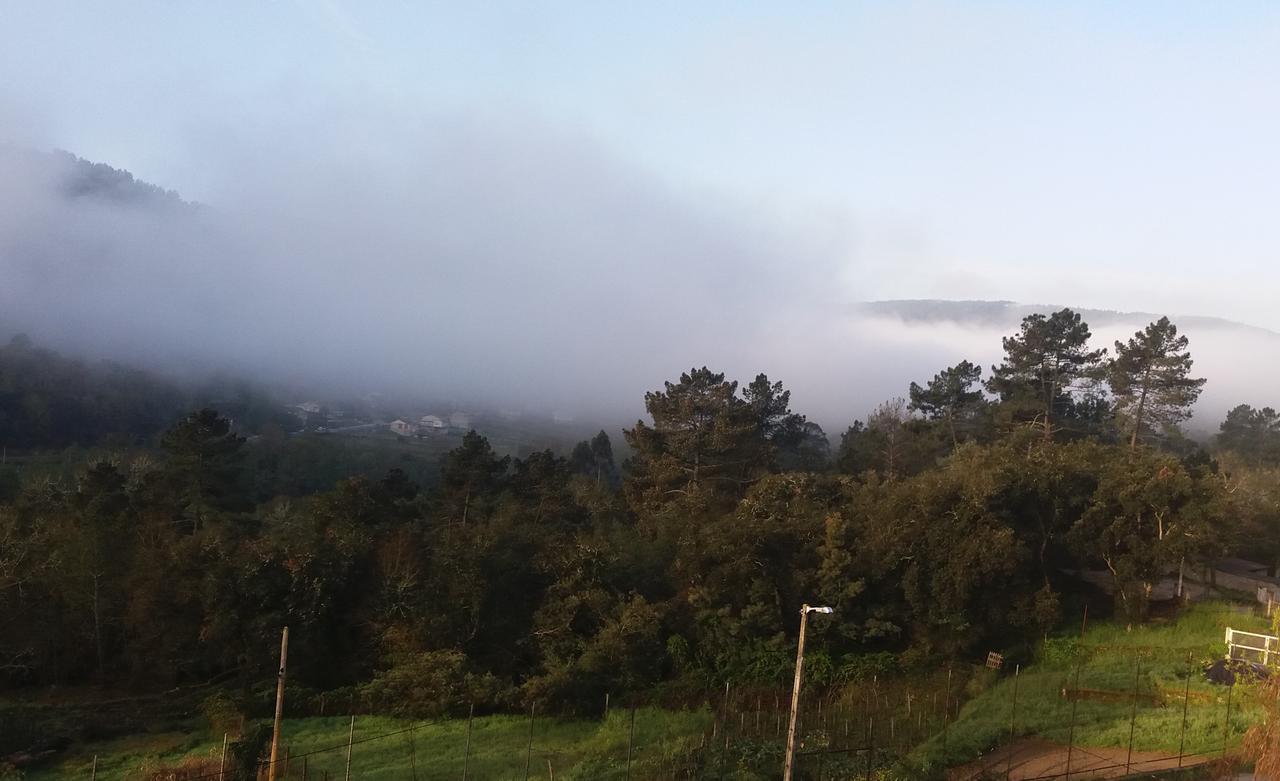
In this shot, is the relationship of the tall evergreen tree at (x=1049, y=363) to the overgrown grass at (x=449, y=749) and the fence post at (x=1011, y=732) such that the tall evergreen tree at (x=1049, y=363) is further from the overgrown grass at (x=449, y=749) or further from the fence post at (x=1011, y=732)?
the overgrown grass at (x=449, y=749)

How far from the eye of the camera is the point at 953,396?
1816 inches

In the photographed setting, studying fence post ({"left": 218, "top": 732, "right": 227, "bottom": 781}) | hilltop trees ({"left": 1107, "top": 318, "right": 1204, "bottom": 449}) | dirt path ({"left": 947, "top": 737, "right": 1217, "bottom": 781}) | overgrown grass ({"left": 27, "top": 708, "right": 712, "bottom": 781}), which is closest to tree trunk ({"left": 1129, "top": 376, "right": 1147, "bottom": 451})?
hilltop trees ({"left": 1107, "top": 318, "right": 1204, "bottom": 449})

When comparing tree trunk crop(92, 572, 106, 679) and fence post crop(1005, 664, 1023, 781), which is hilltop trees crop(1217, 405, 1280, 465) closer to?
fence post crop(1005, 664, 1023, 781)

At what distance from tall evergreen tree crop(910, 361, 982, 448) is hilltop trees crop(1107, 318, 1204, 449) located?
664 centimetres

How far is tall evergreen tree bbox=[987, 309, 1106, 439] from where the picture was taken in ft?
146

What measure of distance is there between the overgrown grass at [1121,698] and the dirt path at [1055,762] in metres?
0.27

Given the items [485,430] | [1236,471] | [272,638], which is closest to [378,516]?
[272,638]

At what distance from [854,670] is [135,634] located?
22.4 meters

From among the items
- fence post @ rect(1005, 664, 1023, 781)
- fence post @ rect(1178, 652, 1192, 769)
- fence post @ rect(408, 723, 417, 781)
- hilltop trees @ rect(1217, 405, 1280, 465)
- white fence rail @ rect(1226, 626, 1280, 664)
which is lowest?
fence post @ rect(408, 723, 417, 781)

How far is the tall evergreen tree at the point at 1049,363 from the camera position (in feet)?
146

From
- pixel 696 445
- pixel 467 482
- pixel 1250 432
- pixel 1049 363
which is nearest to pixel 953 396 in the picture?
pixel 1049 363

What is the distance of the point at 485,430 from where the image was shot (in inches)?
3654

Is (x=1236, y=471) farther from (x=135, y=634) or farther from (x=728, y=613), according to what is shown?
(x=135, y=634)

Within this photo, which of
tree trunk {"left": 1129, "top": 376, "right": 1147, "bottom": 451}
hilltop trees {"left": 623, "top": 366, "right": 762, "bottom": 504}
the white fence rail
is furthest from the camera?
tree trunk {"left": 1129, "top": 376, "right": 1147, "bottom": 451}
